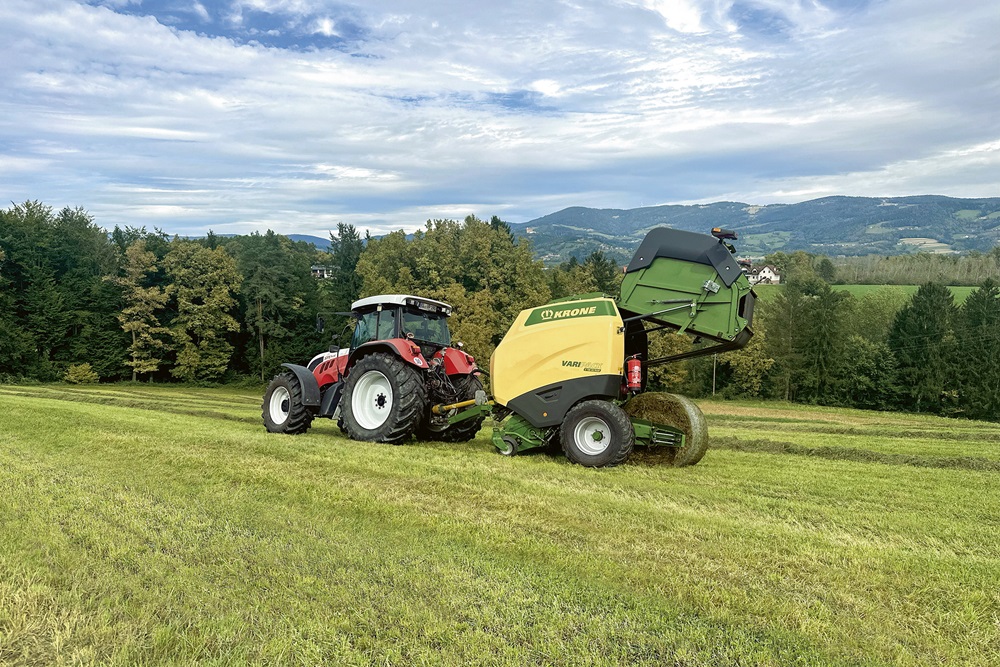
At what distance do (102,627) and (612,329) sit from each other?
6.64 m

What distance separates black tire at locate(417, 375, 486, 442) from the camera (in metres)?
10.8

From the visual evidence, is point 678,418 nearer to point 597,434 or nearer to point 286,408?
point 597,434

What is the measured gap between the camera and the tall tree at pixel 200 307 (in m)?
43.5

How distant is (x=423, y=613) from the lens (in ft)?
12.1

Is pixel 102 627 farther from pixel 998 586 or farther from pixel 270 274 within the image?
pixel 270 274

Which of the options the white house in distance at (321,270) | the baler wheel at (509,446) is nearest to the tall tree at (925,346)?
the baler wheel at (509,446)

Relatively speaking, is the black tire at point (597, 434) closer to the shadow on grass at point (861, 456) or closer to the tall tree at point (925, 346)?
the shadow on grass at point (861, 456)

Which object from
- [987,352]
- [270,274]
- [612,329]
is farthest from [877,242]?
[612,329]

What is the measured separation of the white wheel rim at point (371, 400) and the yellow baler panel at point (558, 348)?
201 centimetres

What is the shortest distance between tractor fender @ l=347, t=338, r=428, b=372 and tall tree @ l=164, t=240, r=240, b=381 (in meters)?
36.9

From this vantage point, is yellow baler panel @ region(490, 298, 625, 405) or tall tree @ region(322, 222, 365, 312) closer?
yellow baler panel @ region(490, 298, 625, 405)

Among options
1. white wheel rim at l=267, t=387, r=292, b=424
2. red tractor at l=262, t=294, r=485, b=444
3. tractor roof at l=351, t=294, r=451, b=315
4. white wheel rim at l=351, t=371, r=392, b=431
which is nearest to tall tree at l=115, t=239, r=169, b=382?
white wheel rim at l=267, t=387, r=292, b=424

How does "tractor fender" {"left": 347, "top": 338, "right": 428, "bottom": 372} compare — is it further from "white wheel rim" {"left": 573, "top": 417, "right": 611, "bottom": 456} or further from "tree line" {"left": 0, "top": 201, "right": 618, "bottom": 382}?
"tree line" {"left": 0, "top": 201, "right": 618, "bottom": 382}

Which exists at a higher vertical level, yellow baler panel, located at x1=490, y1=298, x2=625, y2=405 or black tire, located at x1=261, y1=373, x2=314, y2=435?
yellow baler panel, located at x1=490, y1=298, x2=625, y2=405
